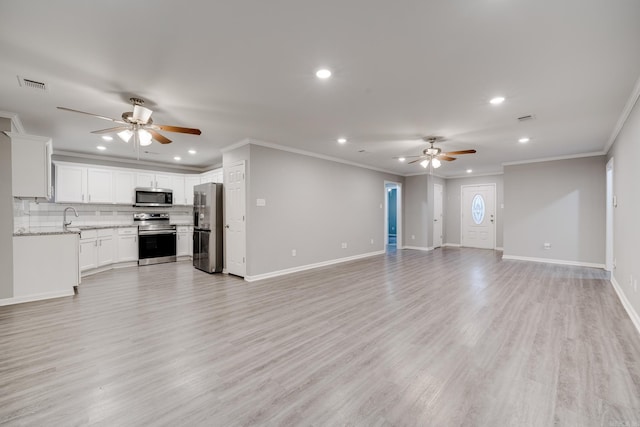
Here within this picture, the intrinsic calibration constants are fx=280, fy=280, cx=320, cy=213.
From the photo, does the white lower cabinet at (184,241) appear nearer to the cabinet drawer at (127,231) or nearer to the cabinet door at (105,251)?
the cabinet drawer at (127,231)

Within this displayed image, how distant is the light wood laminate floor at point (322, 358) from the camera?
5.77 feet

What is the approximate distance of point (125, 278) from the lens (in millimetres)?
5285

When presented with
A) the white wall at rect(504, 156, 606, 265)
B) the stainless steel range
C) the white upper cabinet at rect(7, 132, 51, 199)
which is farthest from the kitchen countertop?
the white wall at rect(504, 156, 606, 265)

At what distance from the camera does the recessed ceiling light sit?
262 cm

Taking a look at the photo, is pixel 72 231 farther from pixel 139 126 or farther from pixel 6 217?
pixel 139 126

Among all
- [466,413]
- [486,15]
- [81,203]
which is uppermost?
[486,15]

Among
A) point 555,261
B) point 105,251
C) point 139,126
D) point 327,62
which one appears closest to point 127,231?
point 105,251

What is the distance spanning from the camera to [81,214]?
6.23 metres

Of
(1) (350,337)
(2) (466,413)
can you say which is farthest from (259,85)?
(2) (466,413)

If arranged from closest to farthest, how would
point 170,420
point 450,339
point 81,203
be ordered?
point 170,420, point 450,339, point 81,203

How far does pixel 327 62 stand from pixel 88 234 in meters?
5.72

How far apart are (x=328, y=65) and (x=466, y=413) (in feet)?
9.29

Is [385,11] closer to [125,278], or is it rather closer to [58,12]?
[58,12]

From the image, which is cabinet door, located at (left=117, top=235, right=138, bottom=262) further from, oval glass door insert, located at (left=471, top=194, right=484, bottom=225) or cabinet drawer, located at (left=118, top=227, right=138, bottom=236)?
oval glass door insert, located at (left=471, top=194, right=484, bottom=225)
